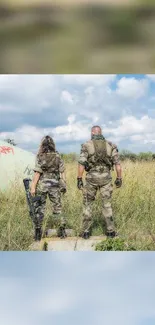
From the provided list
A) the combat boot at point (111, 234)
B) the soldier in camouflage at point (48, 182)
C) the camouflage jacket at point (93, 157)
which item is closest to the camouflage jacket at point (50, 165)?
the soldier in camouflage at point (48, 182)

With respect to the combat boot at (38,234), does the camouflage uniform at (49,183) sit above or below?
above

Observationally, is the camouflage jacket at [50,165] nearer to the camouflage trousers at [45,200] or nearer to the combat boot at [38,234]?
the camouflage trousers at [45,200]

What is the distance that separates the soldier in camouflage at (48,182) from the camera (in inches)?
131

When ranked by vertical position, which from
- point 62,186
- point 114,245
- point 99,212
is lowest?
point 114,245

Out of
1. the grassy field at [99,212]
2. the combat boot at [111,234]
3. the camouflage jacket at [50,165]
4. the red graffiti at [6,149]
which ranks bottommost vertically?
the combat boot at [111,234]

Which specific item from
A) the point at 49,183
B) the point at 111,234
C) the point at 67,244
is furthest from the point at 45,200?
the point at 111,234

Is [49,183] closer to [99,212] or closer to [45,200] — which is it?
Answer: [45,200]

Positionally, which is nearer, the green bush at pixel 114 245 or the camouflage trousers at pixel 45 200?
the green bush at pixel 114 245

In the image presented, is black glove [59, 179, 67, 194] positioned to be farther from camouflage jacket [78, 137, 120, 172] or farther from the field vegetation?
camouflage jacket [78, 137, 120, 172]

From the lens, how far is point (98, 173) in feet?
10.8

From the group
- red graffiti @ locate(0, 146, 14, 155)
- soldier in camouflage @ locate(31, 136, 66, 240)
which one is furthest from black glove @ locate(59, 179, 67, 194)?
red graffiti @ locate(0, 146, 14, 155)

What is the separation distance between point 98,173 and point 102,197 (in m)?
0.11
